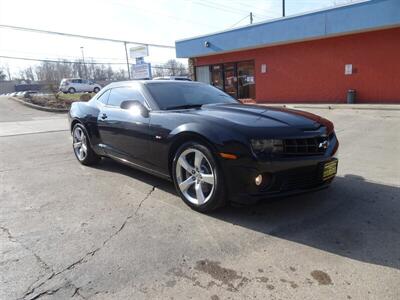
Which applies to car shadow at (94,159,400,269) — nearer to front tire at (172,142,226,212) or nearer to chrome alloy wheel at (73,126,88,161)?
front tire at (172,142,226,212)

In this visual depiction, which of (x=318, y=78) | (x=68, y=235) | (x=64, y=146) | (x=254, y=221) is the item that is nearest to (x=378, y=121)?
(x=318, y=78)

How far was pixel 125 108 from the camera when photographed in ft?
14.6

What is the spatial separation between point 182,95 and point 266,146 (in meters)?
1.79

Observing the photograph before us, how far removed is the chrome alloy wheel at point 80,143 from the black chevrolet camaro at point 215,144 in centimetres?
111

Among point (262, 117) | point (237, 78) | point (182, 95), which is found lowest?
point (262, 117)

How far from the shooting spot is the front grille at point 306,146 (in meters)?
3.22

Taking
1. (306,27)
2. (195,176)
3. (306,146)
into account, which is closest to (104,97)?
(195,176)

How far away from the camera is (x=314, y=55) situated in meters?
16.4

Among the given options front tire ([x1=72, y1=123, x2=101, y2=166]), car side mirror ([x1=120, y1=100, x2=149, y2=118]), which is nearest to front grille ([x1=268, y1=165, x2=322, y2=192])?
car side mirror ([x1=120, y1=100, x2=149, y2=118])

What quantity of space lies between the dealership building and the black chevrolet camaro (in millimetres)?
11942

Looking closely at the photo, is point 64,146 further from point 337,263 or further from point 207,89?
point 337,263

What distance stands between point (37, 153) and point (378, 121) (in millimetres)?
9511

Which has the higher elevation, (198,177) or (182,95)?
(182,95)

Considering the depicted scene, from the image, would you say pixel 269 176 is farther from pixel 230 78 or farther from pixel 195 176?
pixel 230 78
